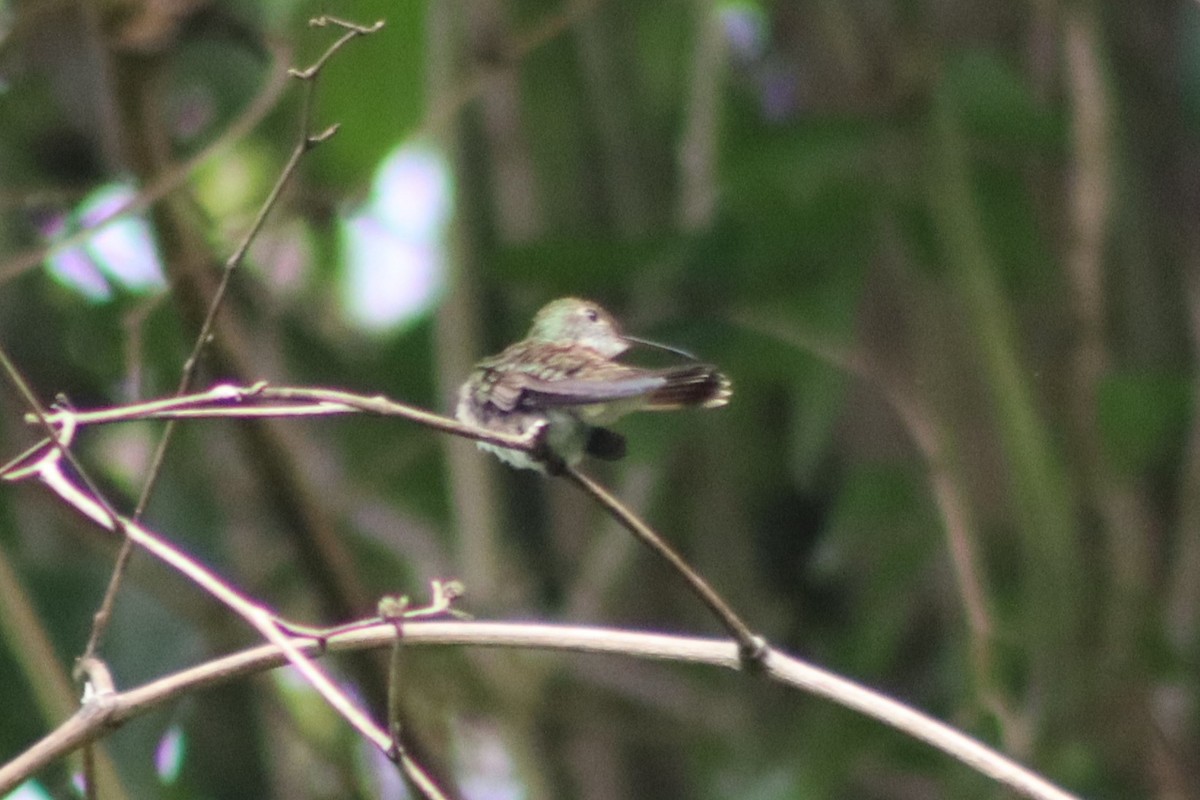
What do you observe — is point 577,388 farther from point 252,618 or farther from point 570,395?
point 252,618

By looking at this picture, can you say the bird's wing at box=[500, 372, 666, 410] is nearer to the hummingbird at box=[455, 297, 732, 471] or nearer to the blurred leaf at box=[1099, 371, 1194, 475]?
the hummingbird at box=[455, 297, 732, 471]

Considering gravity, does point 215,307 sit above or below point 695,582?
above

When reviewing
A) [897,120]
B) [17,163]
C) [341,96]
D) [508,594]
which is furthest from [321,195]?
[897,120]

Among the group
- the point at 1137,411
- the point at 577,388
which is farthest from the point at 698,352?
the point at 577,388

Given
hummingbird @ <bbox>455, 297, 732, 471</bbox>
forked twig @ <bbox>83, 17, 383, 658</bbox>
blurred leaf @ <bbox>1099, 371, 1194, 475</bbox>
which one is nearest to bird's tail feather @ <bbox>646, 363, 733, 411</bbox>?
hummingbird @ <bbox>455, 297, 732, 471</bbox>

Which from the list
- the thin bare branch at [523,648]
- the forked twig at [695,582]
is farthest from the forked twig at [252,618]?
the forked twig at [695,582]

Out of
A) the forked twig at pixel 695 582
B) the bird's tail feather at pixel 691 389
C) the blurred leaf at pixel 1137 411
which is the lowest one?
the blurred leaf at pixel 1137 411

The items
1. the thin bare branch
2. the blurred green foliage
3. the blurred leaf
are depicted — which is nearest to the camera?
the thin bare branch

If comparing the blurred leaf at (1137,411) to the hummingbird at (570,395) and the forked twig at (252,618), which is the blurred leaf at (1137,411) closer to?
the hummingbird at (570,395)

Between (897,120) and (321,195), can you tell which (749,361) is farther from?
(321,195)
